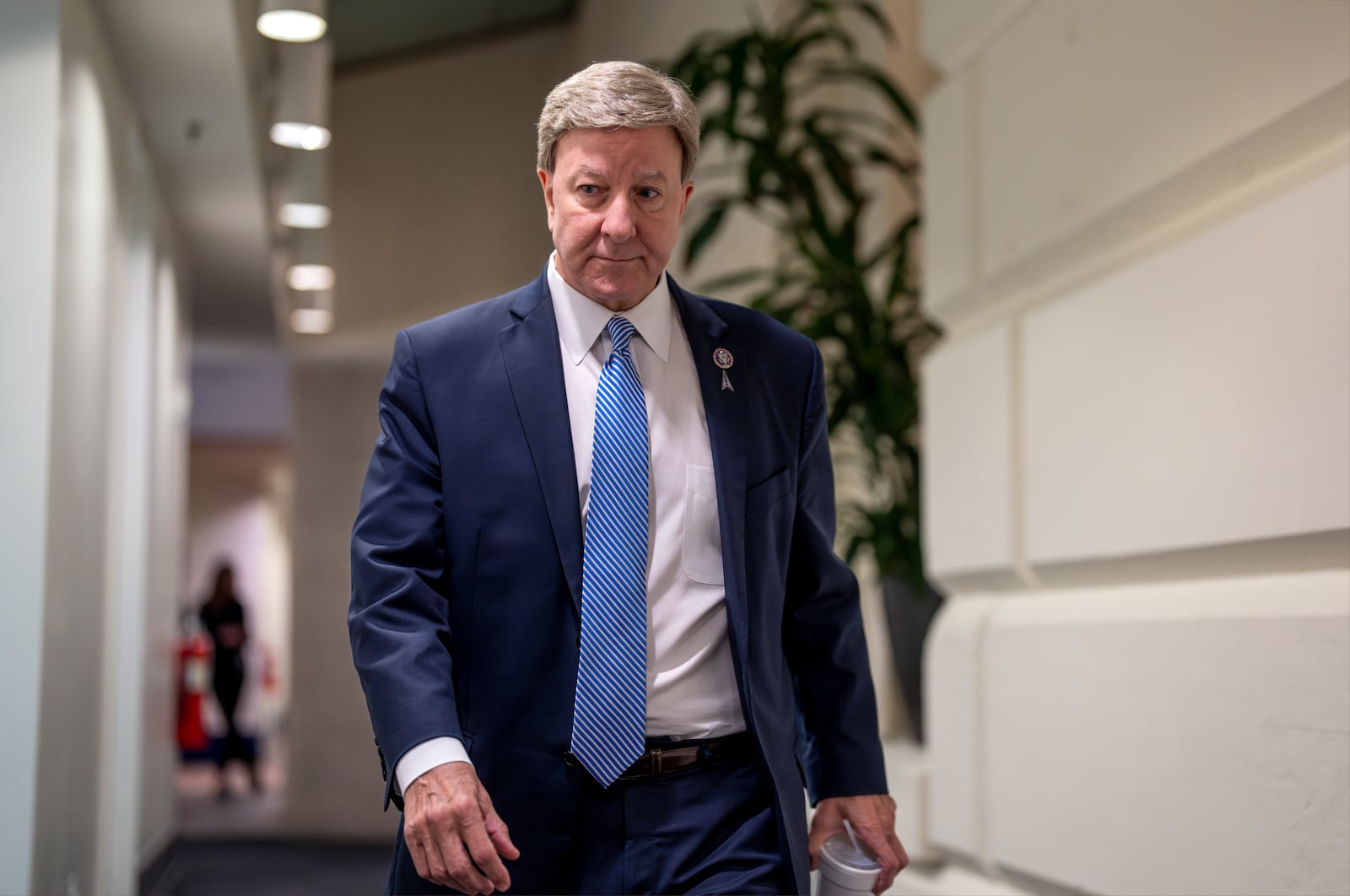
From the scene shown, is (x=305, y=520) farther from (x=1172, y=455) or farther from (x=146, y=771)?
(x=1172, y=455)

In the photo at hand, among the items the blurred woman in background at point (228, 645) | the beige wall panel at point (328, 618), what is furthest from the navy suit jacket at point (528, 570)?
the blurred woman in background at point (228, 645)

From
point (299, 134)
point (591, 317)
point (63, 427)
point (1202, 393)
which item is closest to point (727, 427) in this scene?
point (591, 317)

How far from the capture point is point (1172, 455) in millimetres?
2033

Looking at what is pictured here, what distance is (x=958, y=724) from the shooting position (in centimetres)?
276

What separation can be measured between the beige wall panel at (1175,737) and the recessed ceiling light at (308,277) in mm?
5408

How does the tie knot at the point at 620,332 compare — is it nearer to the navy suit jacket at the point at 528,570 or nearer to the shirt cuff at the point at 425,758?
the navy suit jacket at the point at 528,570

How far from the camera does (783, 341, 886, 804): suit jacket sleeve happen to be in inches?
67.7

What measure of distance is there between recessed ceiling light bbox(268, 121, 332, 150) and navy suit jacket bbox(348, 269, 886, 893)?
12.0ft

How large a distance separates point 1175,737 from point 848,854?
2.14 feet

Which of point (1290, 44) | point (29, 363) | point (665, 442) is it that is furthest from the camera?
point (29, 363)

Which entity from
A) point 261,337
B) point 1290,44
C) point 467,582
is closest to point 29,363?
point 467,582

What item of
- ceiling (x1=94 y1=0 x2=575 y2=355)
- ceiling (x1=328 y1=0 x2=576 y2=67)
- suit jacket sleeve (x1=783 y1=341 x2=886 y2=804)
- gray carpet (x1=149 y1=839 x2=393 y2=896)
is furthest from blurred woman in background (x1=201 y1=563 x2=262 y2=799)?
suit jacket sleeve (x1=783 y1=341 x2=886 y2=804)

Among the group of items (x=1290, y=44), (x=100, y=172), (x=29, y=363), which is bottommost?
(x=29, y=363)

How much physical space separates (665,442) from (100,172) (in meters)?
2.68
